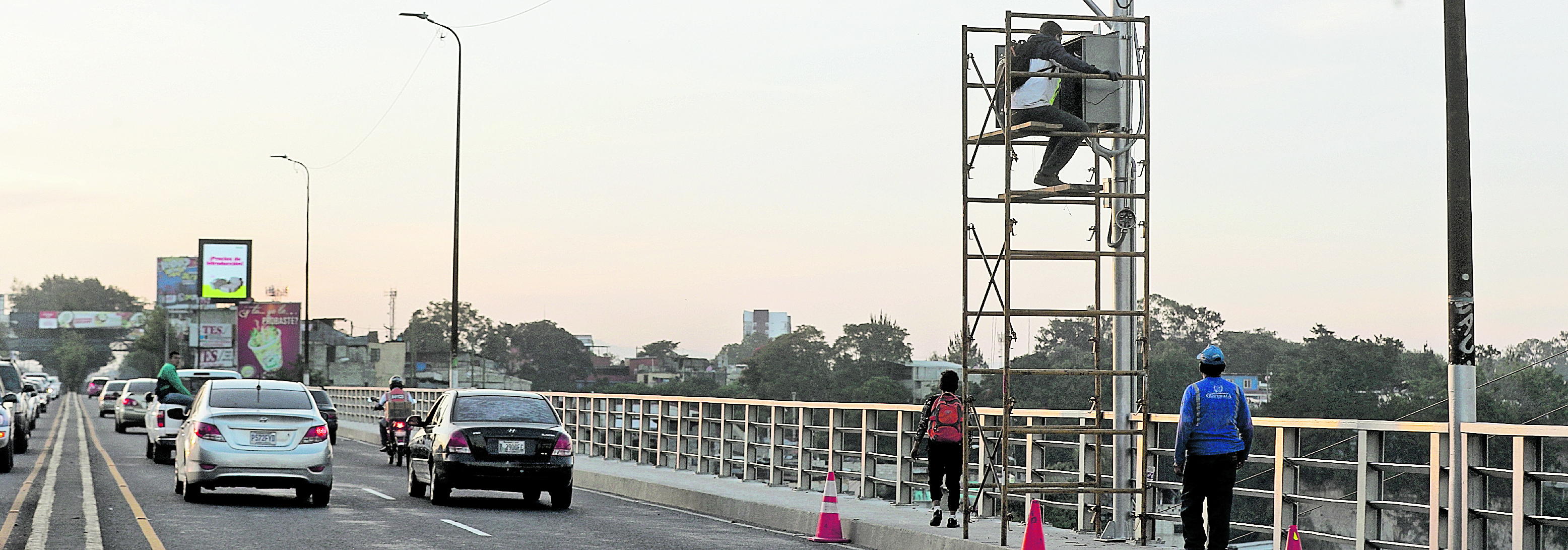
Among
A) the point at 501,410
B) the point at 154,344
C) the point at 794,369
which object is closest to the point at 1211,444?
the point at 501,410

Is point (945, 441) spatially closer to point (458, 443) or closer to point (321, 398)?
point (458, 443)

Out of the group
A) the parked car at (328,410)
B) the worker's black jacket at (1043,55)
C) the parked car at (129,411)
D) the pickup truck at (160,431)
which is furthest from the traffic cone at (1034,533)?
the parked car at (129,411)

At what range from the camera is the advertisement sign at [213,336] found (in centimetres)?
10162

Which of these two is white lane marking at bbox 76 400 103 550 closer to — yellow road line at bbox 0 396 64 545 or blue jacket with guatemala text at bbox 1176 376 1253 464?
yellow road line at bbox 0 396 64 545

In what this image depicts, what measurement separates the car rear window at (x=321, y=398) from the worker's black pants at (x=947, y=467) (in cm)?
2413

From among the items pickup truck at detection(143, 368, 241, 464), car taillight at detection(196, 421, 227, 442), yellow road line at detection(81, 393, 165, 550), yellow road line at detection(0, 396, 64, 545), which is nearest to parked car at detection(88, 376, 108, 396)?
yellow road line at detection(0, 396, 64, 545)

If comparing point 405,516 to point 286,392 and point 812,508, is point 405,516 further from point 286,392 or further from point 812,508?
point 812,508

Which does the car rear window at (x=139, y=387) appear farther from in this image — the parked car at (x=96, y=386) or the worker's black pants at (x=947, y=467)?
the parked car at (x=96, y=386)

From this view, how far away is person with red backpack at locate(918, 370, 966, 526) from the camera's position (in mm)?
14586

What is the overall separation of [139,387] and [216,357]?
211 feet

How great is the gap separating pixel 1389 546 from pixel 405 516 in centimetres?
1020

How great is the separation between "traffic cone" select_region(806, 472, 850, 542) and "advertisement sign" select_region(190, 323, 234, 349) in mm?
93417

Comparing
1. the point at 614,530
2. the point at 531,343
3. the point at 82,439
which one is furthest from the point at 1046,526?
the point at 531,343

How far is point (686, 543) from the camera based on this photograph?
14.5m
